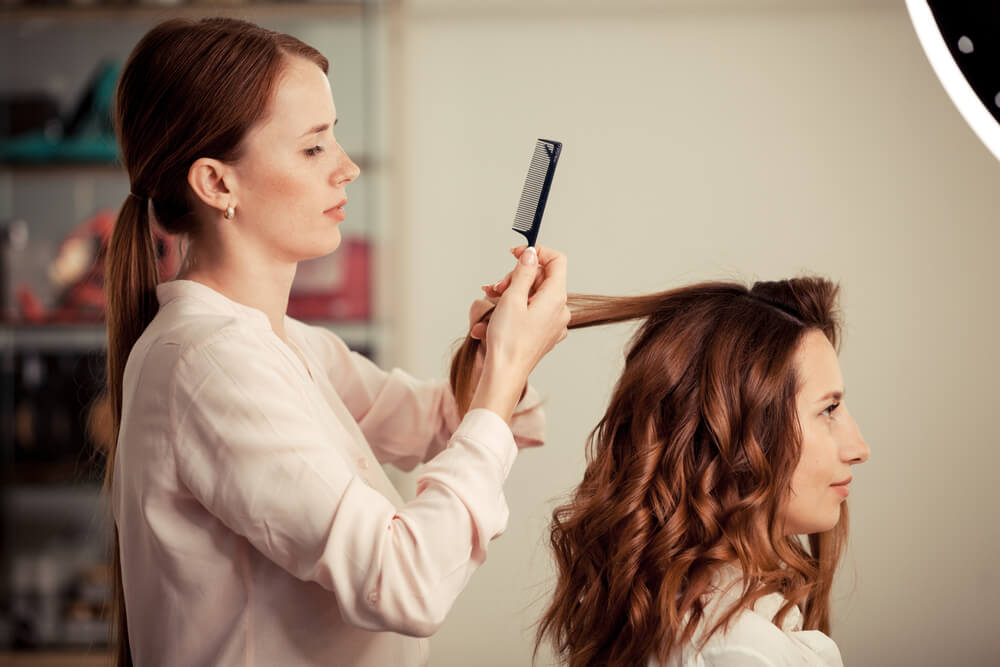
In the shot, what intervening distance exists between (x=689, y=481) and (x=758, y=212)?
3.93ft

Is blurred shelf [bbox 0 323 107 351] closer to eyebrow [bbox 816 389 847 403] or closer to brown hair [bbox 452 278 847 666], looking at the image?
brown hair [bbox 452 278 847 666]

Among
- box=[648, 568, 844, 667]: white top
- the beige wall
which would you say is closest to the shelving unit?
the beige wall

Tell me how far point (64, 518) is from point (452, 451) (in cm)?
202

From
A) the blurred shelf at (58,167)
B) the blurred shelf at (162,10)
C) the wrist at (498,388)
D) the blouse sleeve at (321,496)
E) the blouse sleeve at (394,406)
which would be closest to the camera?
the blouse sleeve at (321,496)

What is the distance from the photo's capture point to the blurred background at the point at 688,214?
2.06 metres

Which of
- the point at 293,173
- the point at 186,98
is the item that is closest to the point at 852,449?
the point at 293,173

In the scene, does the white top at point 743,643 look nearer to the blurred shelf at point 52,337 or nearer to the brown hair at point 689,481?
the brown hair at point 689,481

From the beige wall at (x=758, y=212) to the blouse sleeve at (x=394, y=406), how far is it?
0.86 metres

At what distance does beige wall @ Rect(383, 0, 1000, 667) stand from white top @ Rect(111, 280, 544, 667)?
1229 millimetres

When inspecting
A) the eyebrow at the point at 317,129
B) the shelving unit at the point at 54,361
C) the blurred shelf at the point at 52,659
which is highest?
the eyebrow at the point at 317,129

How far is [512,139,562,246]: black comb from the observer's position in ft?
3.44

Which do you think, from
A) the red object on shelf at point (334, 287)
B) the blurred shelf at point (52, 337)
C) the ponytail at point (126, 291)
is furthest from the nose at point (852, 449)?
the blurred shelf at point (52, 337)

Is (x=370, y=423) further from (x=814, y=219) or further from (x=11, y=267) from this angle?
(x=11, y=267)

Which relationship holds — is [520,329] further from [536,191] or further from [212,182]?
[212,182]
